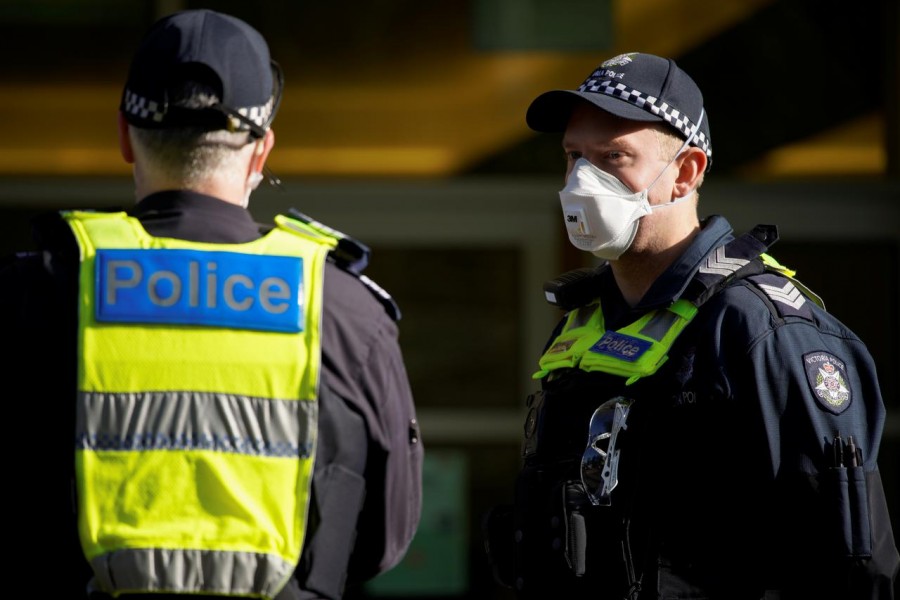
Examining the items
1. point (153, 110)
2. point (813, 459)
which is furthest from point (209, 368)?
point (813, 459)

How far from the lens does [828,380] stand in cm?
299

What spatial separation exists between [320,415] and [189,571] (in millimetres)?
371

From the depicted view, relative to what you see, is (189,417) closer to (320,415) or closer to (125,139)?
(320,415)

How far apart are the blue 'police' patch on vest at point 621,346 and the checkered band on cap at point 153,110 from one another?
3.30ft

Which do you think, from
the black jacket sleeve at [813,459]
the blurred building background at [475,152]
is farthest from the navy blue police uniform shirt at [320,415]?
the blurred building background at [475,152]

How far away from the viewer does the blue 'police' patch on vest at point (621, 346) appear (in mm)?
3201

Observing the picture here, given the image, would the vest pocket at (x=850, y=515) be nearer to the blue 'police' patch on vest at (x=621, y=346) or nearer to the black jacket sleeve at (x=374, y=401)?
the blue 'police' patch on vest at (x=621, y=346)

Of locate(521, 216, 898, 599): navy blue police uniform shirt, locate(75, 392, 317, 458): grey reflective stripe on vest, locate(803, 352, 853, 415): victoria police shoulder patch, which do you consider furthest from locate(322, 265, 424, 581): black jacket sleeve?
locate(803, 352, 853, 415): victoria police shoulder patch

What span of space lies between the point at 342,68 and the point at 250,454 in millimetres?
3951

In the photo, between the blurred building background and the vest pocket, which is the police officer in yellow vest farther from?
the blurred building background

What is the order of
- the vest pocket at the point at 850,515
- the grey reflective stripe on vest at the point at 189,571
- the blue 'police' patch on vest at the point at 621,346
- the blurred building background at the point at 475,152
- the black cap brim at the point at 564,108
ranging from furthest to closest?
the blurred building background at the point at 475,152 → the black cap brim at the point at 564,108 → the blue 'police' patch on vest at the point at 621,346 → the vest pocket at the point at 850,515 → the grey reflective stripe on vest at the point at 189,571

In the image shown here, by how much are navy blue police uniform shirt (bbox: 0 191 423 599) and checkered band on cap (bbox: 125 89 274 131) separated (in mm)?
150

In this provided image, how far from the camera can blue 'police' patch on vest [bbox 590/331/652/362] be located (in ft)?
10.5

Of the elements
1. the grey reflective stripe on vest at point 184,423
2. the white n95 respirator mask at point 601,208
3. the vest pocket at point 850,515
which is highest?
the white n95 respirator mask at point 601,208
